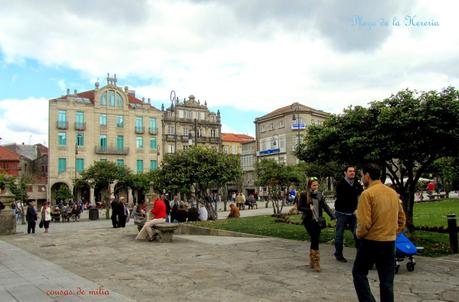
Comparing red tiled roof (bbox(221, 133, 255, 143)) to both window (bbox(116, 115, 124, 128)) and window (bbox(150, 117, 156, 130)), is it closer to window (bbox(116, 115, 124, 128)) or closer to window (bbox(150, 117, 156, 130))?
window (bbox(150, 117, 156, 130))

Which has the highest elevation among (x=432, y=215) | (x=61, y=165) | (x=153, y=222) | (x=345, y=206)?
(x=61, y=165)

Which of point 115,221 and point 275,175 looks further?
point 275,175

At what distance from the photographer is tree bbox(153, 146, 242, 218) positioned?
20.6m

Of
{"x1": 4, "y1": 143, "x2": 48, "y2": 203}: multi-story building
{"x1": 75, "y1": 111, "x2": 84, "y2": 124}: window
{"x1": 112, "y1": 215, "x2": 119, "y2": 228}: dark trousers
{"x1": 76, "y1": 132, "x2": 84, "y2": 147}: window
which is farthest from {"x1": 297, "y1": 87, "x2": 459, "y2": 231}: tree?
{"x1": 75, "y1": 111, "x2": 84, "y2": 124}: window

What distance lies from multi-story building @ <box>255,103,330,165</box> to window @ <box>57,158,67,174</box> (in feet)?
91.4

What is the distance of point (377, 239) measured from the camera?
4.52 m

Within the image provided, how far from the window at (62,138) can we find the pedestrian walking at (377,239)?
5291 centimetres

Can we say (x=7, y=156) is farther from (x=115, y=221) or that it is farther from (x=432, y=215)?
(x=432, y=215)

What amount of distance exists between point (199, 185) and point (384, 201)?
17.1m

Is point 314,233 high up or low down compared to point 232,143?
down

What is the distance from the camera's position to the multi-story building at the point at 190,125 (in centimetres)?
6353

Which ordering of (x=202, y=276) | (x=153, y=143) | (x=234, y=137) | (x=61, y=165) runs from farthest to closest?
(x=234, y=137) → (x=153, y=143) → (x=61, y=165) → (x=202, y=276)

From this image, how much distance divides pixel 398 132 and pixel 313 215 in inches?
119

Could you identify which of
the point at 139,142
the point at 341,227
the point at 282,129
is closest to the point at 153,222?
the point at 341,227
